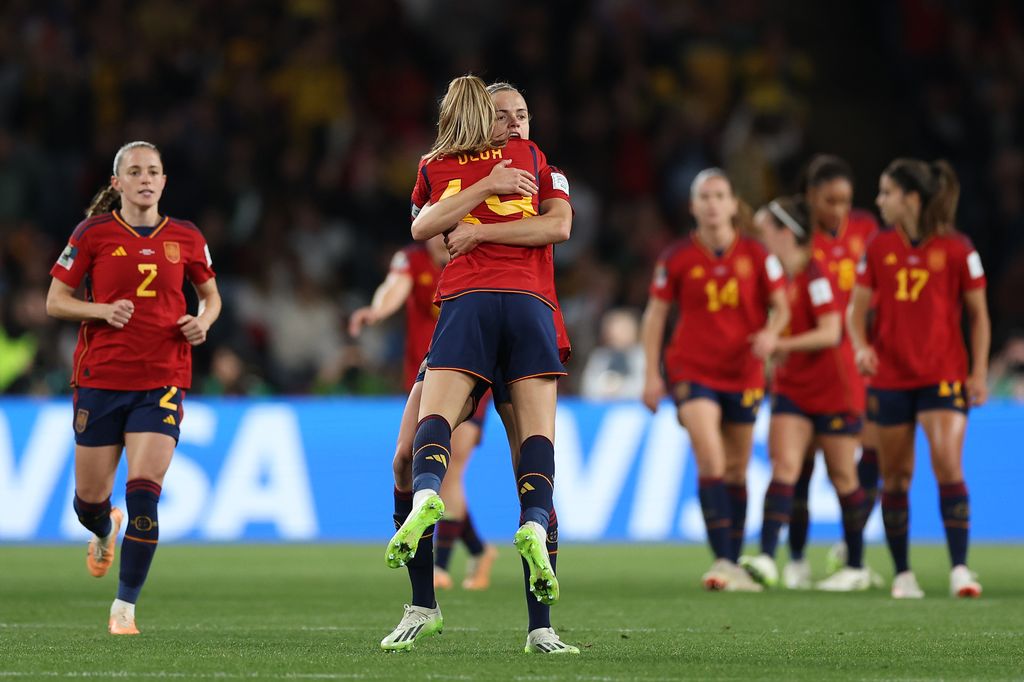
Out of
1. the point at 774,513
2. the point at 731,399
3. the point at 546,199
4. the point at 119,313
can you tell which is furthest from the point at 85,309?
the point at 774,513

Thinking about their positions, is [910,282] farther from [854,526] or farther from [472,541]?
[472,541]

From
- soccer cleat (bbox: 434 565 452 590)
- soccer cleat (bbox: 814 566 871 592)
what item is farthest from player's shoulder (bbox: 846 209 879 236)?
soccer cleat (bbox: 434 565 452 590)

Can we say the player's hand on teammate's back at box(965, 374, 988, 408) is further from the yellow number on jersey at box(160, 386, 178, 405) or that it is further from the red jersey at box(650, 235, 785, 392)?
the yellow number on jersey at box(160, 386, 178, 405)

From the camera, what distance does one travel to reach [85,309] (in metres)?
8.23

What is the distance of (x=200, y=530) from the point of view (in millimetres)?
15234

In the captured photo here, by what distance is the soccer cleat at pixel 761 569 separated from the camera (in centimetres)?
1093

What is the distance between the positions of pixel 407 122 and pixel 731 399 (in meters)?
10.6

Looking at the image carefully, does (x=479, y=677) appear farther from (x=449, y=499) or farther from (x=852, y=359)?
(x=852, y=359)

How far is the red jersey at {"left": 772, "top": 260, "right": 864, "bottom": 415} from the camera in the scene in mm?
11266

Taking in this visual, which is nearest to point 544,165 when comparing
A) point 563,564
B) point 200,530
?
point 563,564

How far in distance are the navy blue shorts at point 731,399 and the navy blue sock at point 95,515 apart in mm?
3686

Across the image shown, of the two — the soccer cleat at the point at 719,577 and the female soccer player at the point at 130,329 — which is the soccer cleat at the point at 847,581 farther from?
the female soccer player at the point at 130,329

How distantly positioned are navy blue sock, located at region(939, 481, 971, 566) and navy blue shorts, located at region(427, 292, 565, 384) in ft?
14.1

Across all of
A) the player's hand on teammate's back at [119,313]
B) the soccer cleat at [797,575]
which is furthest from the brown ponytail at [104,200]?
the soccer cleat at [797,575]
